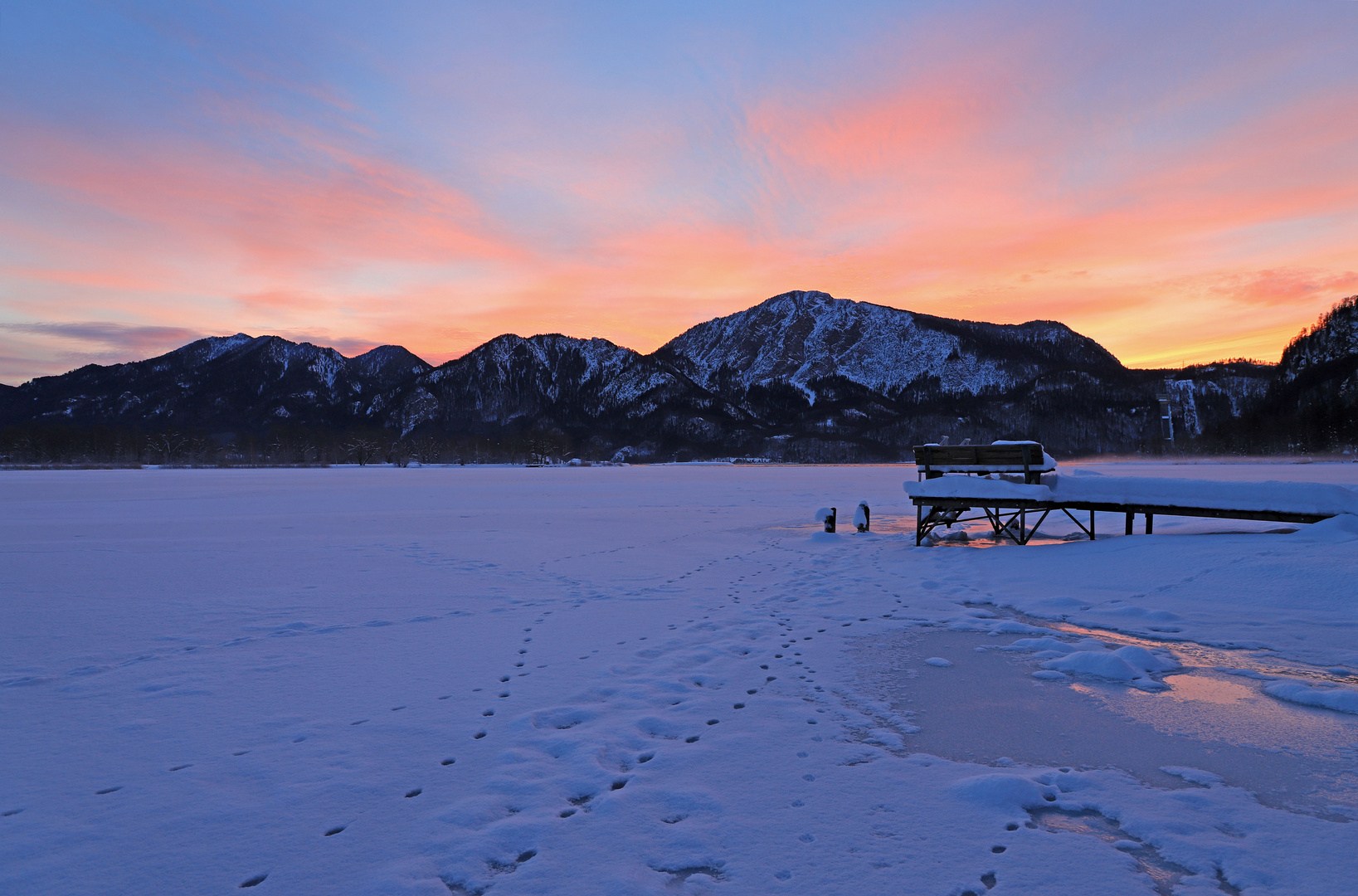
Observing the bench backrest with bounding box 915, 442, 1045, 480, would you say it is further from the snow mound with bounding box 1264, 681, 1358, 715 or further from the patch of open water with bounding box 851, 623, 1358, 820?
the snow mound with bounding box 1264, 681, 1358, 715

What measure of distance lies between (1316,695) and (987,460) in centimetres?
1504

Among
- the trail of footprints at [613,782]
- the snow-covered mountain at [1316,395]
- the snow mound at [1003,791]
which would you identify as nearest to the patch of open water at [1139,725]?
the snow mound at [1003,791]

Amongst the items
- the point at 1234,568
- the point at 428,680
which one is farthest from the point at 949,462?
the point at 428,680

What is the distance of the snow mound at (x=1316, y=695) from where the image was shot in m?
6.07

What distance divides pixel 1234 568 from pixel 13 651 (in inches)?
759

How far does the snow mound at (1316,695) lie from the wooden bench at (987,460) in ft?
41.6

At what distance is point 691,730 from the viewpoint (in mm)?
5820

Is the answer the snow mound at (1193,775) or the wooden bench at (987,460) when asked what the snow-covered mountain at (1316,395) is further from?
the snow mound at (1193,775)

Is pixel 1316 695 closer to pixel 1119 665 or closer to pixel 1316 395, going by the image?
pixel 1119 665

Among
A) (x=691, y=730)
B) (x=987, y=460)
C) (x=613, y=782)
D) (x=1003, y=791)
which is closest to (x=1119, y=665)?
(x=1003, y=791)

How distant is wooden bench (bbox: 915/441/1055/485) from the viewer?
64.5ft

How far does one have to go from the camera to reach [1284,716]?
5.88m

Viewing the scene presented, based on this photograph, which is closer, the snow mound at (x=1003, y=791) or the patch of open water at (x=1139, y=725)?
the snow mound at (x=1003, y=791)

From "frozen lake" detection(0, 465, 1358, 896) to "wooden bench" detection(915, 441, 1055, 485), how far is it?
20.3 ft
